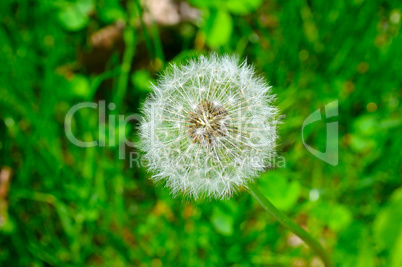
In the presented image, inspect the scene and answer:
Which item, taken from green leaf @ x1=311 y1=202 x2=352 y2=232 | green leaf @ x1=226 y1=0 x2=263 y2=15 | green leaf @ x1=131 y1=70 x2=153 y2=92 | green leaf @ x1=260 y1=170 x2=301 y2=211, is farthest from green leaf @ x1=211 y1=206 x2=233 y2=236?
green leaf @ x1=226 y1=0 x2=263 y2=15

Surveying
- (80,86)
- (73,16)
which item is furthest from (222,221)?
(73,16)

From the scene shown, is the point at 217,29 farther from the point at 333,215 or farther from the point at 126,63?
the point at 333,215

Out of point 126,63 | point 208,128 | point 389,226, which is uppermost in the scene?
point 126,63

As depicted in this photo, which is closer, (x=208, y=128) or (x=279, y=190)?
(x=208, y=128)

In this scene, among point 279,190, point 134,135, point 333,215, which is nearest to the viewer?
point 279,190

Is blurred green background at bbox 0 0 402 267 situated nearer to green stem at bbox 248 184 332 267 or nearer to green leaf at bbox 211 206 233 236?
green leaf at bbox 211 206 233 236

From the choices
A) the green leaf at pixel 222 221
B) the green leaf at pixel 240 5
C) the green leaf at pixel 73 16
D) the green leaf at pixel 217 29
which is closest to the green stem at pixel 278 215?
the green leaf at pixel 222 221

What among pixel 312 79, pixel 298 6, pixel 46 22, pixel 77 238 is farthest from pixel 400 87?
pixel 46 22

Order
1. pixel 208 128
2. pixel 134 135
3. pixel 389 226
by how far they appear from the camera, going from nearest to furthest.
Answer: pixel 208 128
pixel 389 226
pixel 134 135
